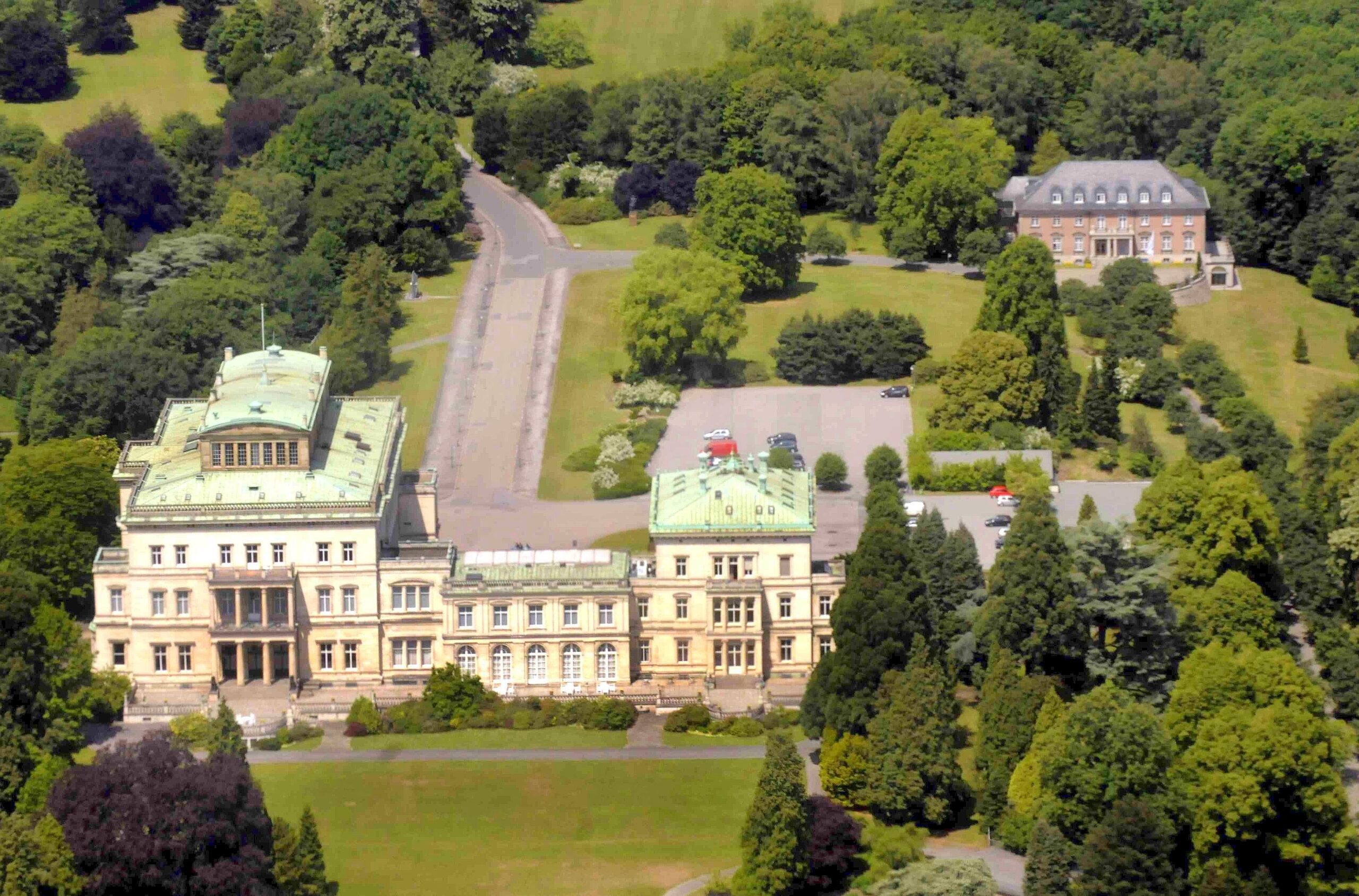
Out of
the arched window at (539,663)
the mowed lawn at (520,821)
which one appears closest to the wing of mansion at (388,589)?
the arched window at (539,663)

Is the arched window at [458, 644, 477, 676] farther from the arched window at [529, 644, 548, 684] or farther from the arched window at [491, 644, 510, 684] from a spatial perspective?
the arched window at [529, 644, 548, 684]

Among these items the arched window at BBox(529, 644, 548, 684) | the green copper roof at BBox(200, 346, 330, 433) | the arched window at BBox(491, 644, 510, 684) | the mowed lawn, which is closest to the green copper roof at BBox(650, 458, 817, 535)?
the arched window at BBox(529, 644, 548, 684)

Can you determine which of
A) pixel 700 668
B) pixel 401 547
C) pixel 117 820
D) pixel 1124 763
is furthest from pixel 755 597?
pixel 117 820

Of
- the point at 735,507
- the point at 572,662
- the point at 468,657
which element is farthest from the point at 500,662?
the point at 735,507

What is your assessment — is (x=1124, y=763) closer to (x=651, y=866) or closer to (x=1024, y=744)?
(x=1024, y=744)

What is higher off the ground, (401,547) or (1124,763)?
(401,547)
